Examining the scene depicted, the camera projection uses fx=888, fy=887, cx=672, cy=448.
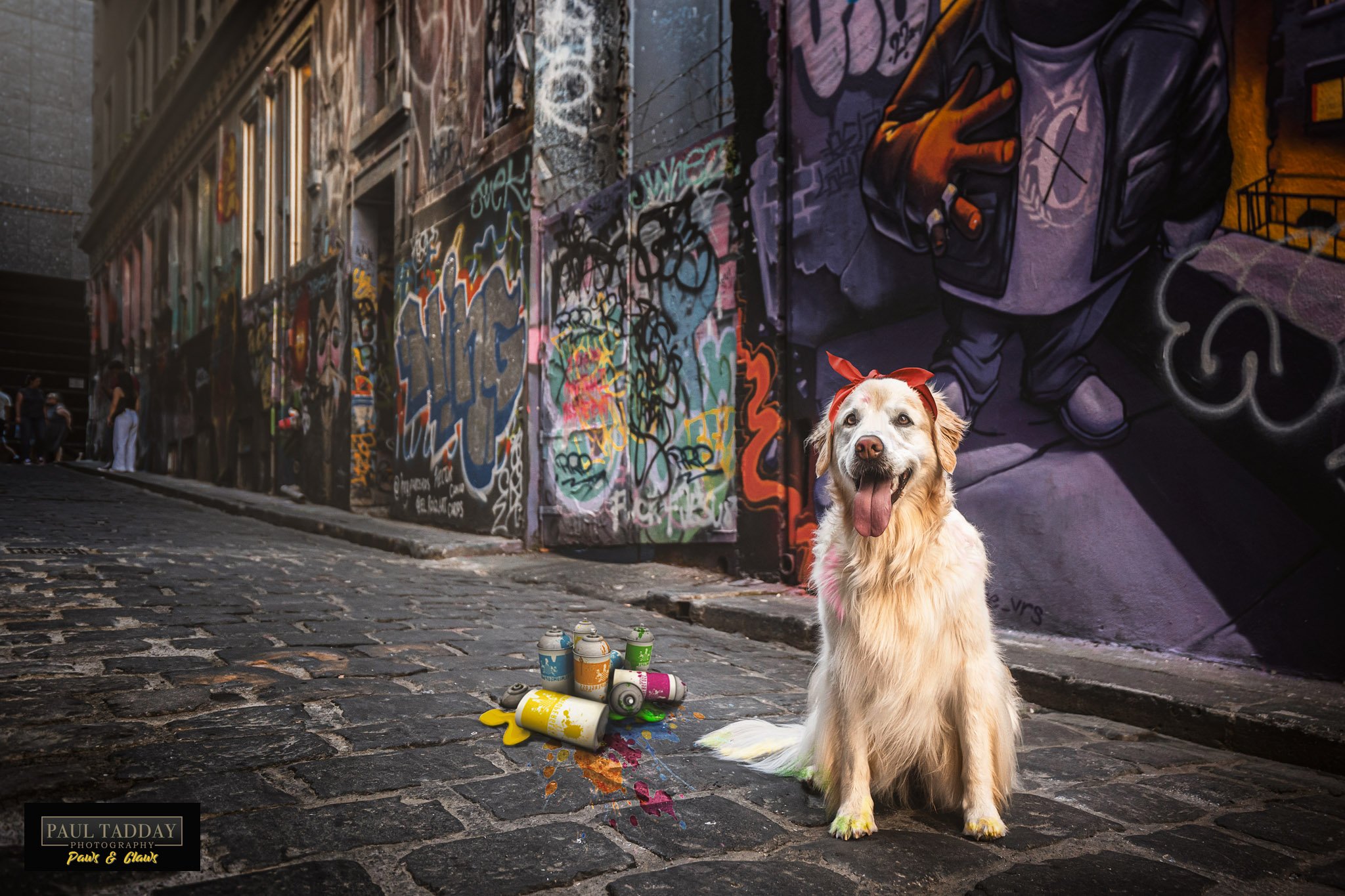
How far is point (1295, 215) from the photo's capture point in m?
3.92

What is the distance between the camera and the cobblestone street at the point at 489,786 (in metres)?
2.14

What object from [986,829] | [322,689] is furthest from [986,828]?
[322,689]

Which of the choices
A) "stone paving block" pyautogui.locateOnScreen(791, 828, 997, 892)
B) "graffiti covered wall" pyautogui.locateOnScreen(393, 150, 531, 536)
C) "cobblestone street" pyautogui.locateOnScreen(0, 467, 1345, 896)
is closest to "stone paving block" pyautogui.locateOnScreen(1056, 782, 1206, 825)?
"cobblestone street" pyautogui.locateOnScreen(0, 467, 1345, 896)

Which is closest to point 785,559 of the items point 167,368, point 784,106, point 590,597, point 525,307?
point 590,597

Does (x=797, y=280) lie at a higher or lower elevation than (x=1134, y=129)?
lower

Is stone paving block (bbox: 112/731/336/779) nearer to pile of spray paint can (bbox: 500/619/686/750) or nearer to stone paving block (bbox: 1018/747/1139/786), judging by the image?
pile of spray paint can (bbox: 500/619/686/750)

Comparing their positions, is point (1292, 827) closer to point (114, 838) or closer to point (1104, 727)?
point (1104, 727)

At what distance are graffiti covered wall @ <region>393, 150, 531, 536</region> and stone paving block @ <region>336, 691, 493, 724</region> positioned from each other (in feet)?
20.9

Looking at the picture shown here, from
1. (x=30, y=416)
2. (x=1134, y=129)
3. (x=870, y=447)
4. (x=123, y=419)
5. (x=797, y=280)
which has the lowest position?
(x=870, y=447)

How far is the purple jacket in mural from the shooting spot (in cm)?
429

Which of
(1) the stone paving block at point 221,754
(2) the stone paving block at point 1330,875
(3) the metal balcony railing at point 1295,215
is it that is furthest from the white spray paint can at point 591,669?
(3) the metal balcony railing at point 1295,215

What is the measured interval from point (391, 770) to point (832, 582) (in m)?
1.47

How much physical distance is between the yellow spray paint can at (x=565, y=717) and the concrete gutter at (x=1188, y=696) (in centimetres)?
214

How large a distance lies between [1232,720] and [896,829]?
1.71m
